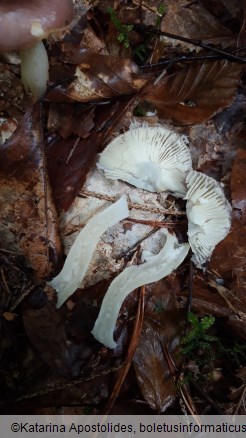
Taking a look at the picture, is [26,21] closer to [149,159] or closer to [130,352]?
[149,159]

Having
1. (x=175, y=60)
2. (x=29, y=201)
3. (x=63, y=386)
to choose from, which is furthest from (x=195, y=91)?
(x=63, y=386)

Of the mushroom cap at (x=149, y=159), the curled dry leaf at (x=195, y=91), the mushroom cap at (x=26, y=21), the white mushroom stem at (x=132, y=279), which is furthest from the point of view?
the curled dry leaf at (x=195, y=91)

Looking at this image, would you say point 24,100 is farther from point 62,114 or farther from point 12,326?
point 12,326

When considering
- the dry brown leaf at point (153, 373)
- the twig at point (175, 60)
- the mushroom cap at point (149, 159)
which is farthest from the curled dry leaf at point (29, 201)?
the twig at point (175, 60)

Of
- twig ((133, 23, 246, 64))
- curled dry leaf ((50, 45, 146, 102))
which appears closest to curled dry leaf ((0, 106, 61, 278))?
curled dry leaf ((50, 45, 146, 102))

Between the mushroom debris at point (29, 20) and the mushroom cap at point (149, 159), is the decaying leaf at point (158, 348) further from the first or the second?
the mushroom debris at point (29, 20)
